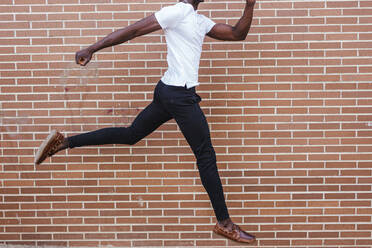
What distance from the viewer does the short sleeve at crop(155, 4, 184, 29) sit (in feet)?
10.7

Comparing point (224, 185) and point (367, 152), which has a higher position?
point (367, 152)

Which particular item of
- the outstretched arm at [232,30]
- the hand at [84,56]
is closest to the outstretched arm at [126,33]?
the hand at [84,56]

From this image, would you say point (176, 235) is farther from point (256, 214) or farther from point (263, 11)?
point (263, 11)

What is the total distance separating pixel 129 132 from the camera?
365 centimetres

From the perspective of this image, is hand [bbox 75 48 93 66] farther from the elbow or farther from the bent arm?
the elbow

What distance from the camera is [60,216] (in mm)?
4121

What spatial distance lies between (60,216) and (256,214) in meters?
1.74

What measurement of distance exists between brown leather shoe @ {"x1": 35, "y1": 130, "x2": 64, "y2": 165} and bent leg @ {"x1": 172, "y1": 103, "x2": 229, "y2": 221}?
3.21 ft

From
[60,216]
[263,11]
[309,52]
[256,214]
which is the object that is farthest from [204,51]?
[60,216]

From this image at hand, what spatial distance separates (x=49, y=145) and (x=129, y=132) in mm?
640

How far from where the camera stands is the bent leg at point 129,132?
3.59m

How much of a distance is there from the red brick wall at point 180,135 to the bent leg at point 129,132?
1.12 feet

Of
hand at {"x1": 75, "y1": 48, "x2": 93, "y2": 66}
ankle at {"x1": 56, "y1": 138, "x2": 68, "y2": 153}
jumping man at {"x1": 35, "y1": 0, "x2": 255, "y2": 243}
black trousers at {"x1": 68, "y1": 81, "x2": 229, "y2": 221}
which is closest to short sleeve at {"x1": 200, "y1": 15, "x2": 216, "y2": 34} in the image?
jumping man at {"x1": 35, "y1": 0, "x2": 255, "y2": 243}

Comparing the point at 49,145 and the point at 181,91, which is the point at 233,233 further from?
the point at 49,145
